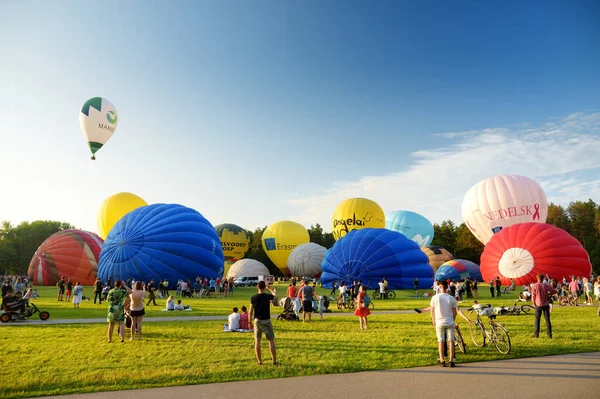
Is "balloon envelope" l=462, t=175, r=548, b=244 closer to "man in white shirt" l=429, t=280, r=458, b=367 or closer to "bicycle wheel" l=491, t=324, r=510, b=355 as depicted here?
"bicycle wheel" l=491, t=324, r=510, b=355

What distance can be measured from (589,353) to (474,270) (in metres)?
46.6

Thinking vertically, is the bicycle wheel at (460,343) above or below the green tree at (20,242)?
below

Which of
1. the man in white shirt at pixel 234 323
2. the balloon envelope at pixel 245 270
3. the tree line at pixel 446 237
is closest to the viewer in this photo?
the man in white shirt at pixel 234 323

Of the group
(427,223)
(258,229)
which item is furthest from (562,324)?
(258,229)

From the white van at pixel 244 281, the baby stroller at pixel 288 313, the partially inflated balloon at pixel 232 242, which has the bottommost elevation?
the white van at pixel 244 281

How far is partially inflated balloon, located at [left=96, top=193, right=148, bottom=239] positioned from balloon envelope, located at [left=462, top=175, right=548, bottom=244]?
37861 millimetres

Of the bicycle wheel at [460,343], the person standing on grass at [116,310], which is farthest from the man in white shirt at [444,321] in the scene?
the person standing on grass at [116,310]

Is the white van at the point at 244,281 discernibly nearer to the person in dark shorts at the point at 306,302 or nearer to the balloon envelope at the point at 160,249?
the balloon envelope at the point at 160,249

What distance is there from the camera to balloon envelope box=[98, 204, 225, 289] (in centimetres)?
3400

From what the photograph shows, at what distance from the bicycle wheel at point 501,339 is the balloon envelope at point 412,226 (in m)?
51.9

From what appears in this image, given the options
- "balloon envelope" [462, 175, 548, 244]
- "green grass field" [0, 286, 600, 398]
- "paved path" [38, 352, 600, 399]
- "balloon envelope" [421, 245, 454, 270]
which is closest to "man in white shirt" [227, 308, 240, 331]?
"green grass field" [0, 286, 600, 398]

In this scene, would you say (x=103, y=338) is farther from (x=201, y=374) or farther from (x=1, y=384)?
(x=201, y=374)

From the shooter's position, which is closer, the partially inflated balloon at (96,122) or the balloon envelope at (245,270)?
the partially inflated balloon at (96,122)

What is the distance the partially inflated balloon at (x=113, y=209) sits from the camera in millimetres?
50344
